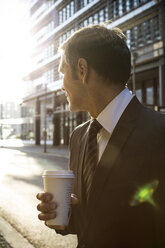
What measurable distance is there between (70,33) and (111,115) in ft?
116

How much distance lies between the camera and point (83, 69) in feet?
6.59

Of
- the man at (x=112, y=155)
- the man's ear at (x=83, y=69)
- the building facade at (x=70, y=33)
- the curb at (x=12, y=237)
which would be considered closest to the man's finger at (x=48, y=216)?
the man at (x=112, y=155)

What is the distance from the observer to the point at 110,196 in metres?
1.71

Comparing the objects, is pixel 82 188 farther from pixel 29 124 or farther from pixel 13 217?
pixel 29 124

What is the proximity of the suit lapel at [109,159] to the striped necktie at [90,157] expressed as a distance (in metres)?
0.18

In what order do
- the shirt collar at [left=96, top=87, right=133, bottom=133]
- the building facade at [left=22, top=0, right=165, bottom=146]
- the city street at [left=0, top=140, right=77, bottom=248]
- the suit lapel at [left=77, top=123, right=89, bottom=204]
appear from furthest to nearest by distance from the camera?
the building facade at [left=22, top=0, right=165, bottom=146], the city street at [left=0, top=140, right=77, bottom=248], the suit lapel at [left=77, top=123, right=89, bottom=204], the shirt collar at [left=96, top=87, right=133, bottom=133]

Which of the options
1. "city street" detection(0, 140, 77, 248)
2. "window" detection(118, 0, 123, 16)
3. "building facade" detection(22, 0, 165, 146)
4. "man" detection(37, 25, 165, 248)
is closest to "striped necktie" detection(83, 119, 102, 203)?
"man" detection(37, 25, 165, 248)

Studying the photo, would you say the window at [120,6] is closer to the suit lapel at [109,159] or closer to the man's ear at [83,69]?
the man's ear at [83,69]

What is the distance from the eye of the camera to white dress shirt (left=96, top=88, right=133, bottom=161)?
1.90 m

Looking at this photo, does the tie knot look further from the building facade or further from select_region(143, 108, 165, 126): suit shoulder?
the building facade

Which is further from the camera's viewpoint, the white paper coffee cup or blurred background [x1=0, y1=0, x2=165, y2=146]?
blurred background [x1=0, y1=0, x2=165, y2=146]

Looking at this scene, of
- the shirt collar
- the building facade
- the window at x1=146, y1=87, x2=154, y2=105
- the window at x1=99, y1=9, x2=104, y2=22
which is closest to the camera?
the shirt collar

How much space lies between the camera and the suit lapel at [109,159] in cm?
171

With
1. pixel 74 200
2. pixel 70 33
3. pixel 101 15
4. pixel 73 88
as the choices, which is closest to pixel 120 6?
pixel 101 15
